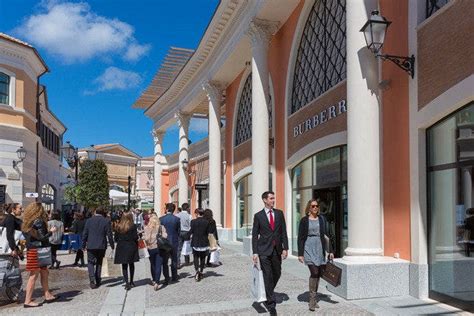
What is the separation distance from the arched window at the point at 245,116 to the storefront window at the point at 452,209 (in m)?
11.9

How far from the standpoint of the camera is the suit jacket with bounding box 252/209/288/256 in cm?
721

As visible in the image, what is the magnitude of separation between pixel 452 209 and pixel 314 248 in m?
2.16

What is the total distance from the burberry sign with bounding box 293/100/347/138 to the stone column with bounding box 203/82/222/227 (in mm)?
6932

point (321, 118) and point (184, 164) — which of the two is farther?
point (184, 164)

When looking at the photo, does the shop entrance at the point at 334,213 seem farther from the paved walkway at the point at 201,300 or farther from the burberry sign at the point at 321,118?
the burberry sign at the point at 321,118

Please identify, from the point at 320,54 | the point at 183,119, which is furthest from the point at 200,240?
the point at 183,119

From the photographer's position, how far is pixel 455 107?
713 centimetres

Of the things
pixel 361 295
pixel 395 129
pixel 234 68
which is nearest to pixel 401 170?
pixel 395 129

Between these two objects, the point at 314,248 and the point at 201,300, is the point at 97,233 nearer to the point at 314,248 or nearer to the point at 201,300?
the point at 201,300

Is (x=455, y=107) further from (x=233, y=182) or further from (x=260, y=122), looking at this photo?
(x=233, y=182)

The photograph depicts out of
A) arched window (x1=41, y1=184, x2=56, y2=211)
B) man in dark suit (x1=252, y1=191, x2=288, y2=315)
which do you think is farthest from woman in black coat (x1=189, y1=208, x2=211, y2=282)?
arched window (x1=41, y1=184, x2=56, y2=211)

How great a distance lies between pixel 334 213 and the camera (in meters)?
12.1

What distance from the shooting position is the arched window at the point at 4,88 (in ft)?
72.4

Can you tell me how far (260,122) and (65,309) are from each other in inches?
324
